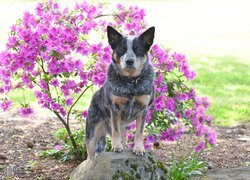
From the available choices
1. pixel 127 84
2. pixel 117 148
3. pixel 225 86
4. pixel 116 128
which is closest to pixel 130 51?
pixel 127 84

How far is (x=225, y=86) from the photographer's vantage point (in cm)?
1197

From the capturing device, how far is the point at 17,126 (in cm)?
874

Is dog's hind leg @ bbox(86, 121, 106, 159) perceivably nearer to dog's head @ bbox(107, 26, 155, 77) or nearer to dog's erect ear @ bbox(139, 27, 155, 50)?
dog's head @ bbox(107, 26, 155, 77)

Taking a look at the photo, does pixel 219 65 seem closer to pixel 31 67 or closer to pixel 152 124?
pixel 152 124

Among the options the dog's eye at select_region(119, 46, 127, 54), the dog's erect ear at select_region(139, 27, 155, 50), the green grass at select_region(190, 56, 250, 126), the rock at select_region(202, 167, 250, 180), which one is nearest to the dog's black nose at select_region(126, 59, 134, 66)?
the dog's eye at select_region(119, 46, 127, 54)

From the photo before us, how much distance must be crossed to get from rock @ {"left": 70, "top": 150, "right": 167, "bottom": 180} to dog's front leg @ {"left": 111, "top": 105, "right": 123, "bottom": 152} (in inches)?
3.0

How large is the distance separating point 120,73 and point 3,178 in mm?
2322

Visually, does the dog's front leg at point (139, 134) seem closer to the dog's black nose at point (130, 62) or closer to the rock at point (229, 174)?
the dog's black nose at point (130, 62)

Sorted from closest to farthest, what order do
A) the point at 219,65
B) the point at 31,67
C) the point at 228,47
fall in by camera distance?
the point at 31,67 < the point at 219,65 < the point at 228,47

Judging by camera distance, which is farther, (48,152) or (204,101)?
(48,152)

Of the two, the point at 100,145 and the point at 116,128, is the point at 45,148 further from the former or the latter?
the point at 116,128

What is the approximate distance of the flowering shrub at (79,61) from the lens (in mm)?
5762

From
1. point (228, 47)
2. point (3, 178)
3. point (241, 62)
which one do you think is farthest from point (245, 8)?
point (3, 178)

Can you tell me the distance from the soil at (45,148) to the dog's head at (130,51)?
1821 millimetres
